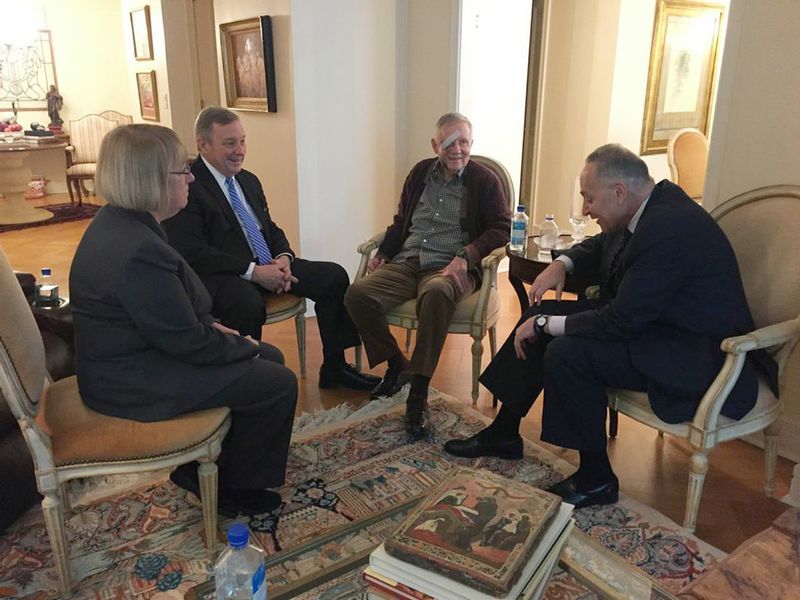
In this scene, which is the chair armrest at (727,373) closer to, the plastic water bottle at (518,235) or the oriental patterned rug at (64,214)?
the plastic water bottle at (518,235)

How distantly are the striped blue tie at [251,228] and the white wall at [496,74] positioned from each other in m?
1.46

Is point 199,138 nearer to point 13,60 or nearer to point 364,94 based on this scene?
point 364,94

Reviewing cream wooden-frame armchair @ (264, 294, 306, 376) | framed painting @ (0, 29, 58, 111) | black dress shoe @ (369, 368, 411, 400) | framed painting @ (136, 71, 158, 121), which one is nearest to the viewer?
cream wooden-frame armchair @ (264, 294, 306, 376)

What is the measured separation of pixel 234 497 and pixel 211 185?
4.19ft

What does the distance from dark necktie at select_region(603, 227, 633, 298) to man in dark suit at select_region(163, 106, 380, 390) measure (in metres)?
1.15

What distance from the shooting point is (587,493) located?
207 cm

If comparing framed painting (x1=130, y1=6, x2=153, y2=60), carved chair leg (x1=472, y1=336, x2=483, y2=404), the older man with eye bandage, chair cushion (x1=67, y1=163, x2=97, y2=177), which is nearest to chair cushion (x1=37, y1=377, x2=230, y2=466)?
the older man with eye bandage

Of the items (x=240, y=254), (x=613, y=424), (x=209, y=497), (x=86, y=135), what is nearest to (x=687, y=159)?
(x=613, y=424)

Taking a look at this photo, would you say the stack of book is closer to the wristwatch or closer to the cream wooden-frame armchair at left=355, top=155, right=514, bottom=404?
the wristwatch

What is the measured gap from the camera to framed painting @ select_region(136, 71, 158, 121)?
6641 mm

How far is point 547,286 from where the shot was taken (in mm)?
2342

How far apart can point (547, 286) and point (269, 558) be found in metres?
1.43

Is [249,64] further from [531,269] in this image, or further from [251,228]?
[531,269]

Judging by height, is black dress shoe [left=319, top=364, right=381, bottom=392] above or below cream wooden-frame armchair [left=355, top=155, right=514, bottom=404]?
below
